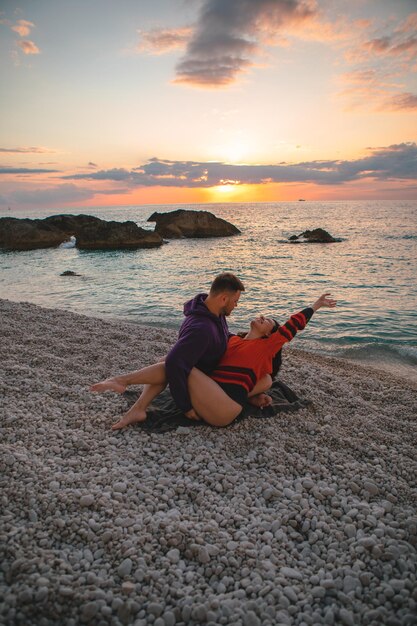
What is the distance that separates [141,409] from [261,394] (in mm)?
1776

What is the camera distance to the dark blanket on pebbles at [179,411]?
4.99 m

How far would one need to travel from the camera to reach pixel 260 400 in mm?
5484

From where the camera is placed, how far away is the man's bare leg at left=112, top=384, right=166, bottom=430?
16.1 feet

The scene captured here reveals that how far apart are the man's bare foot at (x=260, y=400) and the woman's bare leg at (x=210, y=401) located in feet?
2.16

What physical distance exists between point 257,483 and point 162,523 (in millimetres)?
1176

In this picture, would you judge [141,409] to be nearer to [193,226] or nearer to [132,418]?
[132,418]

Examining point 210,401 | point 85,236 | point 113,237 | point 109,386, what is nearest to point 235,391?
point 210,401

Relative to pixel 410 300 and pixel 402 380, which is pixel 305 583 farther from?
pixel 410 300

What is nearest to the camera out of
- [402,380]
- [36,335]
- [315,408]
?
[315,408]

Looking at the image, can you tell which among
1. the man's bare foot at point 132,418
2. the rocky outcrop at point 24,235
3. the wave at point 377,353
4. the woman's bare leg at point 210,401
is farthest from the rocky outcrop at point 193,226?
the woman's bare leg at point 210,401

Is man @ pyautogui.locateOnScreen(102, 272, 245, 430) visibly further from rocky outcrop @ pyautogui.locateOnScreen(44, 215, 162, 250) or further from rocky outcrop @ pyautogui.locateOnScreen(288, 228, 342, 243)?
rocky outcrop @ pyautogui.locateOnScreen(288, 228, 342, 243)

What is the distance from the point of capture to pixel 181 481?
154 inches

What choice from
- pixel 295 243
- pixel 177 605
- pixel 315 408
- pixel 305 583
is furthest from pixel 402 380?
pixel 295 243

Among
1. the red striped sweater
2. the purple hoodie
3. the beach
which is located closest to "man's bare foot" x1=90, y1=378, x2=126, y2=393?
the beach
